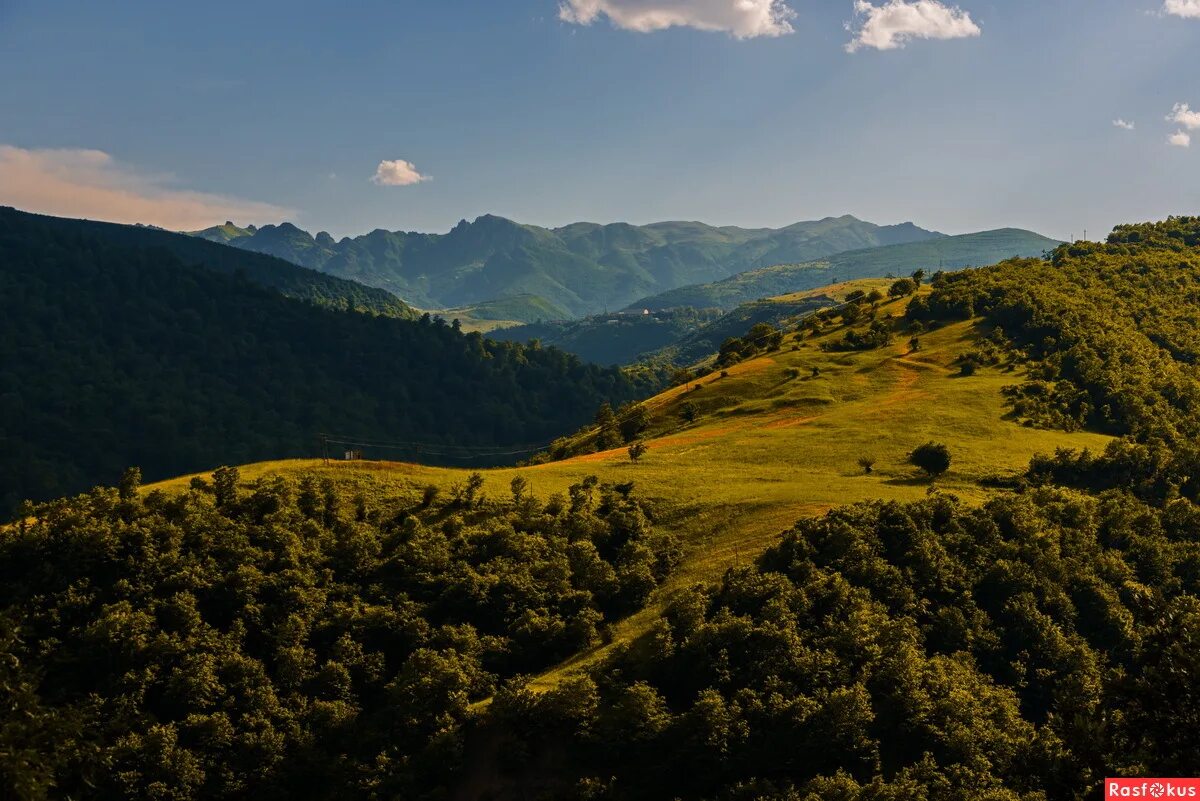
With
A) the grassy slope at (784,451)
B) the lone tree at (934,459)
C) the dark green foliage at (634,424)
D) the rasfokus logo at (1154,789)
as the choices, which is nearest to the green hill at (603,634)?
the rasfokus logo at (1154,789)

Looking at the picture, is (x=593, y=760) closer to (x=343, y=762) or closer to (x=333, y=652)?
(x=343, y=762)

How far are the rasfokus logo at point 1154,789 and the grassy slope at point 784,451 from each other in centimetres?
4698

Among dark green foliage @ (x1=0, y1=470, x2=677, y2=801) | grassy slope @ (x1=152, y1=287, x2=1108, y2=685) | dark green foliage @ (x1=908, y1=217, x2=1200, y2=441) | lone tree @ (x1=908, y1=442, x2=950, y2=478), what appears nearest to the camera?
dark green foliage @ (x1=0, y1=470, x2=677, y2=801)

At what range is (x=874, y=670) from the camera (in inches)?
2788

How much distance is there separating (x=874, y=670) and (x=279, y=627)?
174 feet

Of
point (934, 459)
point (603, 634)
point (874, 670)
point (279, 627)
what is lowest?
point (603, 634)

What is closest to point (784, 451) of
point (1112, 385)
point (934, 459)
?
point (934, 459)

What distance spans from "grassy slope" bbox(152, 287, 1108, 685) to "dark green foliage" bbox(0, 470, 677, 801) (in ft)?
22.6

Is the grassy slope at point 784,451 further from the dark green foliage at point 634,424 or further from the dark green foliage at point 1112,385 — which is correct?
the dark green foliage at point 1112,385

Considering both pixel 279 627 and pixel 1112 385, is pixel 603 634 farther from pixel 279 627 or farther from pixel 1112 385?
pixel 1112 385

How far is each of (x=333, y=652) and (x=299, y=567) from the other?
10655 mm

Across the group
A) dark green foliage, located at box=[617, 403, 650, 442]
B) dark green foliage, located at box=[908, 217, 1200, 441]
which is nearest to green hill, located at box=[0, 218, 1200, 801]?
dark green foliage, located at box=[908, 217, 1200, 441]

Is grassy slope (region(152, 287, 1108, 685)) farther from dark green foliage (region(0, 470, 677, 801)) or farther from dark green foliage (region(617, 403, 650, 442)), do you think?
dark green foliage (region(0, 470, 677, 801))

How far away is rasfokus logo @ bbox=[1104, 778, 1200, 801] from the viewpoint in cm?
3759
